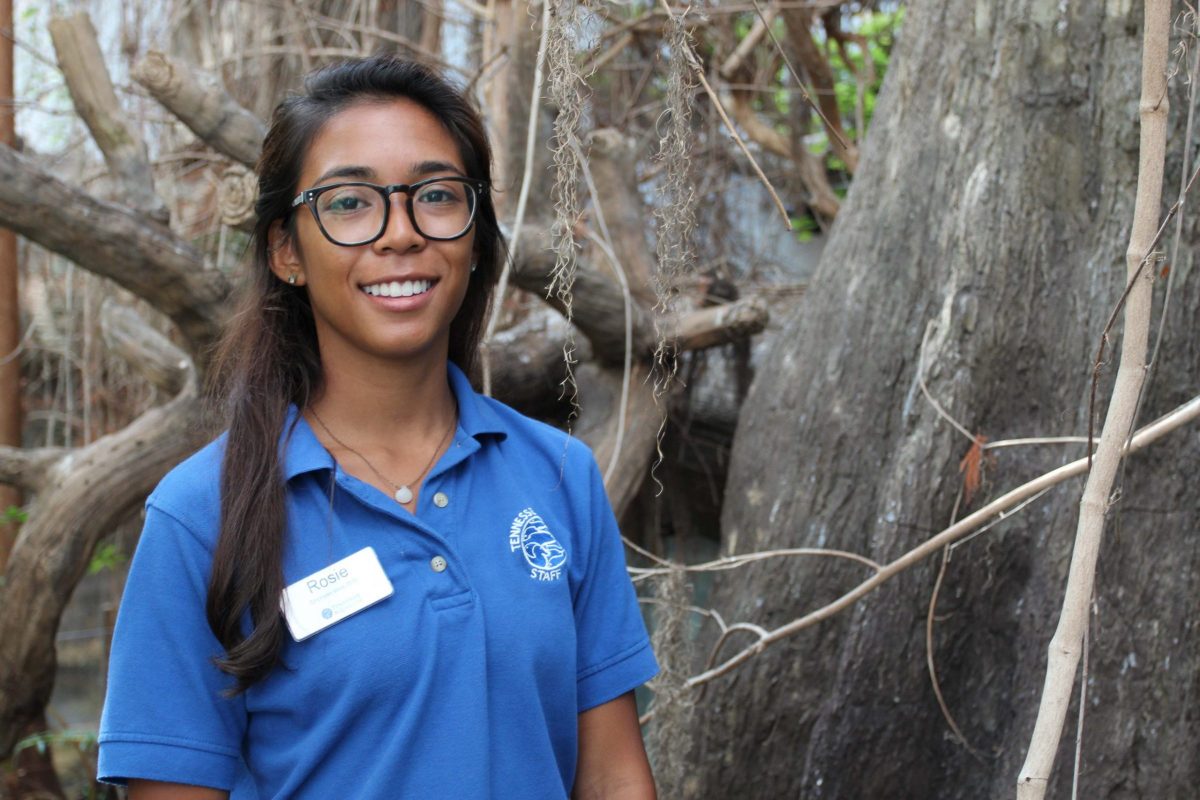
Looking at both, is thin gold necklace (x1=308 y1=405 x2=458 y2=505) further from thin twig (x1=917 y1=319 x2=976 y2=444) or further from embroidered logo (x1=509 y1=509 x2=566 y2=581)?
thin twig (x1=917 y1=319 x2=976 y2=444)

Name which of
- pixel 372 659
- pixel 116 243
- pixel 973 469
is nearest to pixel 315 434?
pixel 372 659

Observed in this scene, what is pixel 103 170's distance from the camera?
4188 millimetres

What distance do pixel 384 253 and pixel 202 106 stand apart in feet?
5.30

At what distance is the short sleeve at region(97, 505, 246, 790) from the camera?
1253 mm

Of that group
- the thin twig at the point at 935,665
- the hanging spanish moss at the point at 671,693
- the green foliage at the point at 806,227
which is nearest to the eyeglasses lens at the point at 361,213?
the hanging spanish moss at the point at 671,693

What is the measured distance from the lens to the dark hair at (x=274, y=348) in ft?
4.27

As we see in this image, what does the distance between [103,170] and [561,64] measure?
3182 mm

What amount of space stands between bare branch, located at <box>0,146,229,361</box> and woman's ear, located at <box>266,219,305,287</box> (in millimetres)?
1343

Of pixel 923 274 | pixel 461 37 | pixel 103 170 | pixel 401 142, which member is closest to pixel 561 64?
pixel 401 142

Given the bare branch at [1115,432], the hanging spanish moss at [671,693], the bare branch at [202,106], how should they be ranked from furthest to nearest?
the bare branch at [202,106] < the hanging spanish moss at [671,693] < the bare branch at [1115,432]

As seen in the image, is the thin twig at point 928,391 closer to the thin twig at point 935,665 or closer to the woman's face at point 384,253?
→ the thin twig at point 935,665

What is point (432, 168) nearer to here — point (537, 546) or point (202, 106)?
point (537, 546)

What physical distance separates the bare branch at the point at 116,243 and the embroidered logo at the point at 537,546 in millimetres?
1678

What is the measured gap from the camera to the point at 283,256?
1562 millimetres
